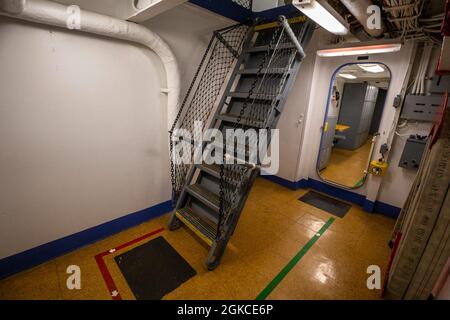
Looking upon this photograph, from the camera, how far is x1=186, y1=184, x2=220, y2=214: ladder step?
2225 mm

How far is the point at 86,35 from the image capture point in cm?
190

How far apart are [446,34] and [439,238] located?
1261mm

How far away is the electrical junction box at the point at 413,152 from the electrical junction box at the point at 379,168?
0.65ft

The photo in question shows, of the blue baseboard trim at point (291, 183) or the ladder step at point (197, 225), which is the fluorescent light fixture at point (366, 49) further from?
the ladder step at point (197, 225)

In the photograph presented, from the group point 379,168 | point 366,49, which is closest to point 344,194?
point 379,168

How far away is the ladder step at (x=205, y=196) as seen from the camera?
2.22 metres

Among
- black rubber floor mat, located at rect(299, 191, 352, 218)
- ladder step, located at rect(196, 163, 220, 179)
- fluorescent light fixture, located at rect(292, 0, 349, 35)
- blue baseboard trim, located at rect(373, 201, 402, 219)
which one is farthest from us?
black rubber floor mat, located at rect(299, 191, 352, 218)

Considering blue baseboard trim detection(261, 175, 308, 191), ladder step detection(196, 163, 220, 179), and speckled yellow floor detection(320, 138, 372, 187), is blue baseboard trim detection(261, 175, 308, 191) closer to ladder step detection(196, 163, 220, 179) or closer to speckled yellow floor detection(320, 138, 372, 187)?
A: speckled yellow floor detection(320, 138, 372, 187)

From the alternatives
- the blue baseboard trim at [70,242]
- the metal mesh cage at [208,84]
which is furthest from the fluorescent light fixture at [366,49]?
the blue baseboard trim at [70,242]

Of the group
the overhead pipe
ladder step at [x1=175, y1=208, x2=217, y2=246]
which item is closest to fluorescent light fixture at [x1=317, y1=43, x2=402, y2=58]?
the overhead pipe

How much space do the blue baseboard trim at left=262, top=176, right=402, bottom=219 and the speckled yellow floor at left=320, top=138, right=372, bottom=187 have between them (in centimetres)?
49

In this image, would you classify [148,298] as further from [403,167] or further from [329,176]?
[329,176]

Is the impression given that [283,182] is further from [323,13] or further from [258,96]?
[323,13]
